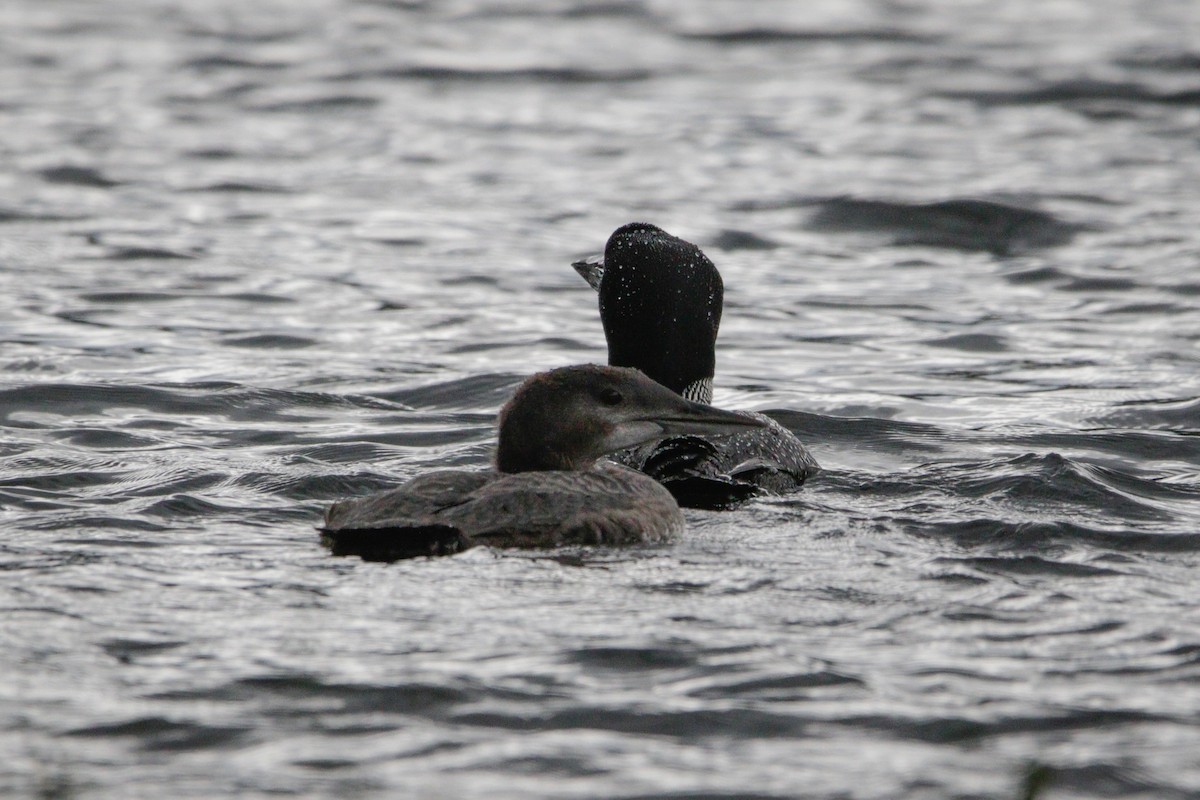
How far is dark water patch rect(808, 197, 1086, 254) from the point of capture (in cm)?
1323

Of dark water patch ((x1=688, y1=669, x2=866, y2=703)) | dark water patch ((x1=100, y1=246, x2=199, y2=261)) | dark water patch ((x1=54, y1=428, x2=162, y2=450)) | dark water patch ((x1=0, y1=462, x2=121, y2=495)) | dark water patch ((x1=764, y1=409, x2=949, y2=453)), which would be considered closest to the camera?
dark water patch ((x1=688, y1=669, x2=866, y2=703))

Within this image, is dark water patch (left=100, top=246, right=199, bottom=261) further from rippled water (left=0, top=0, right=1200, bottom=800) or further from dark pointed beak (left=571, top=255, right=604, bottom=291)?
dark pointed beak (left=571, top=255, right=604, bottom=291)

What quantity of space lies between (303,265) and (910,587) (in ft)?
23.3

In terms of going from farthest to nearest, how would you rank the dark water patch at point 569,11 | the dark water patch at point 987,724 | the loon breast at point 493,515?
1. the dark water patch at point 569,11
2. the loon breast at point 493,515
3. the dark water patch at point 987,724

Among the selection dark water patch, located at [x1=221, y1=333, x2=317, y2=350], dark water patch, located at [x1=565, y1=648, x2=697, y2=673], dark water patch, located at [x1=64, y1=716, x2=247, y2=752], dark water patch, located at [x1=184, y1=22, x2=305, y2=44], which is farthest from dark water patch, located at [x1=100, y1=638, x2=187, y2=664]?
dark water patch, located at [x1=184, y1=22, x2=305, y2=44]

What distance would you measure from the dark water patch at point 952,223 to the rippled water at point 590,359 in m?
0.04

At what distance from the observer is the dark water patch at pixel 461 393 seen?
9102mm

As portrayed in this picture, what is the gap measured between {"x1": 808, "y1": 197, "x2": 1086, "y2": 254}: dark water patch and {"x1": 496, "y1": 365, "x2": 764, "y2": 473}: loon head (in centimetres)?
667

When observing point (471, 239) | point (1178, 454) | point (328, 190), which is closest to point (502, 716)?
point (1178, 454)

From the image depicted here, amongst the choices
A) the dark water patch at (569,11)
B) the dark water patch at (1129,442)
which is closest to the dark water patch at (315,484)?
the dark water patch at (1129,442)

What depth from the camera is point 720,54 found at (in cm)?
1930

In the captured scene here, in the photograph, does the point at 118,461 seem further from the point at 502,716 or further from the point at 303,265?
the point at 303,265

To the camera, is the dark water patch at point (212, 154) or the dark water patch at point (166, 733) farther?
the dark water patch at point (212, 154)

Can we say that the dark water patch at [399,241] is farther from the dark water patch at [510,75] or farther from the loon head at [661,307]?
the dark water patch at [510,75]
